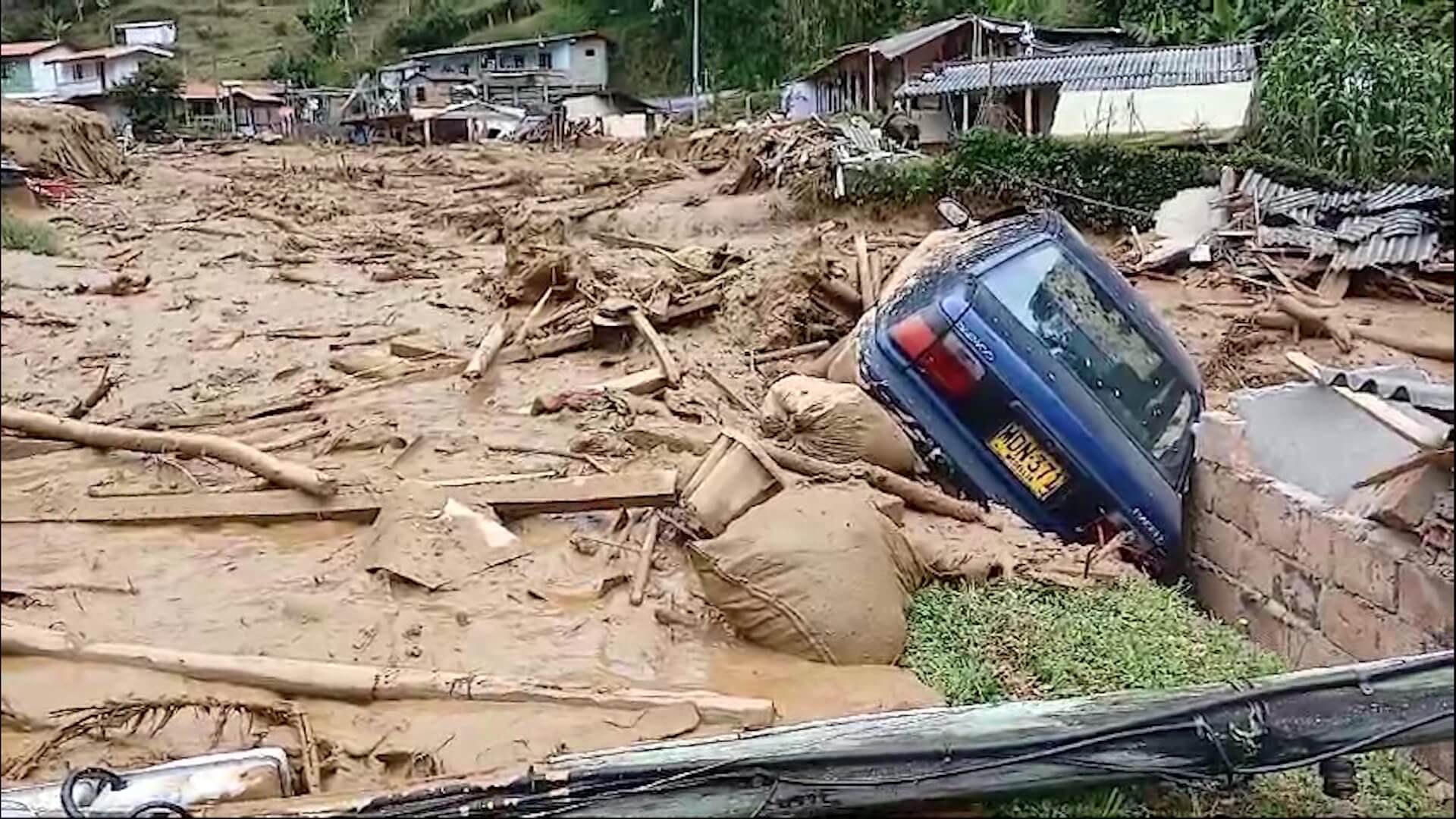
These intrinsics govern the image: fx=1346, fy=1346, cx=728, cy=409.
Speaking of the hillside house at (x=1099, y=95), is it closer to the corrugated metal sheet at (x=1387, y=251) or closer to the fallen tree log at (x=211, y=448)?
the corrugated metal sheet at (x=1387, y=251)

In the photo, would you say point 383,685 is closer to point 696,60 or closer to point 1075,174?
point 696,60

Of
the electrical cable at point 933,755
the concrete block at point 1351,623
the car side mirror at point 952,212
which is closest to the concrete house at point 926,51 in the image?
the car side mirror at point 952,212

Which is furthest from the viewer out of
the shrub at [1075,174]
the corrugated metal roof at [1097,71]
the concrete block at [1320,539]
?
the corrugated metal roof at [1097,71]

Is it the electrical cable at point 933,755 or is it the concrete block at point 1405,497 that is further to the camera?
the concrete block at point 1405,497

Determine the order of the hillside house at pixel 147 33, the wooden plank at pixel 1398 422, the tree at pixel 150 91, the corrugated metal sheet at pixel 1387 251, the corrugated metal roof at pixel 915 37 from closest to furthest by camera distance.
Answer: the wooden plank at pixel 1398 422
the hillside house at pixel 147 33
the tree at pixel 150 91
the corrugated metal sheet at pixel 1387 251
the corrugated metal roof at pixel 915 37

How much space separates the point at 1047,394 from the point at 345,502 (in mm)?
2472

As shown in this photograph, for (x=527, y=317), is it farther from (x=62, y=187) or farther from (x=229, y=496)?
A: (x=62, y=187)

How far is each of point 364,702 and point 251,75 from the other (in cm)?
212

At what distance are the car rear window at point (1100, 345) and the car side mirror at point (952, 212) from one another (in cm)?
748

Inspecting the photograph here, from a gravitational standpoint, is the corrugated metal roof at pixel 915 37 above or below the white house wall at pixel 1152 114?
above

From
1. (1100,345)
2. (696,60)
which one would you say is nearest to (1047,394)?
(1100,345)

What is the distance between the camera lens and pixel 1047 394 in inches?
176

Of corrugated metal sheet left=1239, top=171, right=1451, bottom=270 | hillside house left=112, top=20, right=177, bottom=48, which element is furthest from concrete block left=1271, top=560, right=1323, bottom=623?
hillside house left=112, top=20, right=177, bottom=48

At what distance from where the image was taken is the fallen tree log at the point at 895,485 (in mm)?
4578
